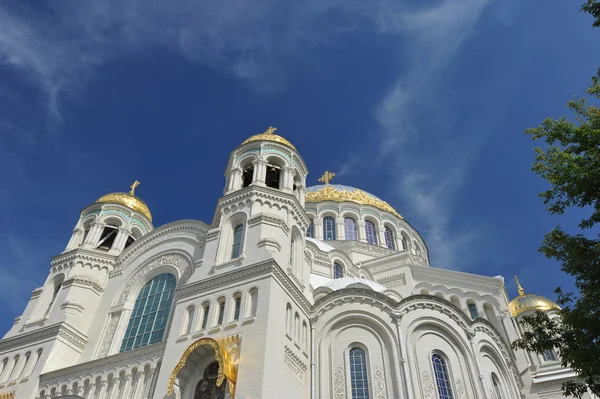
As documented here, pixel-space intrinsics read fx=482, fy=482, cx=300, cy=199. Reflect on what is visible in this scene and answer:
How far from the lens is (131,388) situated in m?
18.2

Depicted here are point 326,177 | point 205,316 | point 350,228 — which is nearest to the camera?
point 205,316

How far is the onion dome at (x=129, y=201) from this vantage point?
29.5 meters

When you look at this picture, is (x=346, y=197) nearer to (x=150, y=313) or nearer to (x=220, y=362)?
(x=150, y=313)

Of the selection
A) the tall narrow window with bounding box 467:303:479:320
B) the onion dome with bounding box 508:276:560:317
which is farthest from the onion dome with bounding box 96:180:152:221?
the onion dome with bounding box 508:276:560:317

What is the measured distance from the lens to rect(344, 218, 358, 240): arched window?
38.6 metres

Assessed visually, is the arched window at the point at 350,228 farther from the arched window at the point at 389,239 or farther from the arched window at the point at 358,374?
the arched window at the point at 358,374

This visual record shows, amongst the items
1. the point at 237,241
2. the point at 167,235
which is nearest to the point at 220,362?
the point at 237,241

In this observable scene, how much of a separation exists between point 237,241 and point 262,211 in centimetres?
174

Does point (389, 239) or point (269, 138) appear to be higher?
point (389, 239)

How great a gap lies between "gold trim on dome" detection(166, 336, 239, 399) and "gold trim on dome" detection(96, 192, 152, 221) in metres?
15.3

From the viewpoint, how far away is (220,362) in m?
15.6

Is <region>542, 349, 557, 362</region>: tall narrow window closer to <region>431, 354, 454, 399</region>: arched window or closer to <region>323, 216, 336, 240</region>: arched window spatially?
<region>431, 354, 454, 399</region>: arched window

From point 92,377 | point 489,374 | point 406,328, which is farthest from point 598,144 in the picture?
point 92,377

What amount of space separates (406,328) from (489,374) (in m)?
3.93
